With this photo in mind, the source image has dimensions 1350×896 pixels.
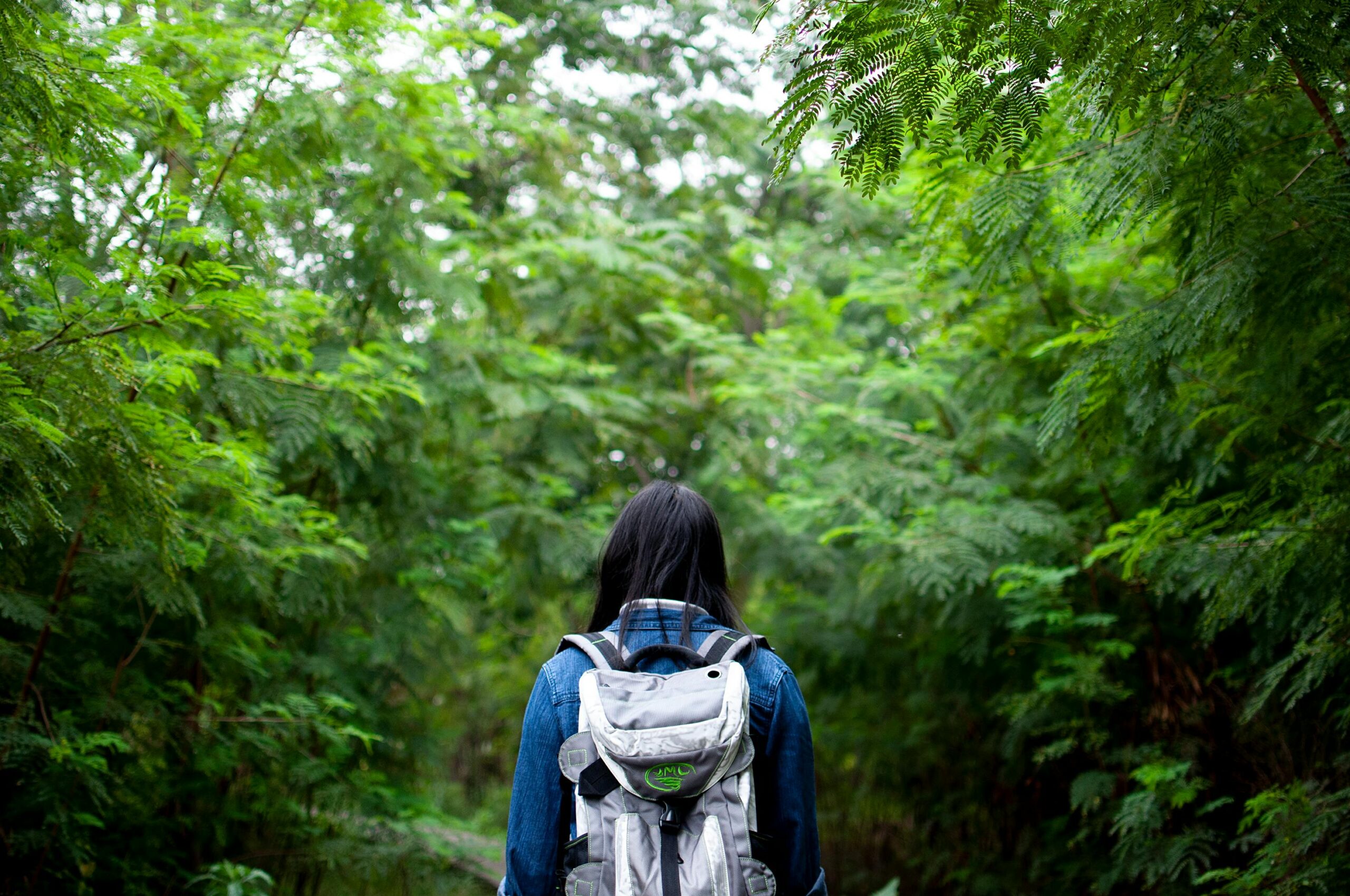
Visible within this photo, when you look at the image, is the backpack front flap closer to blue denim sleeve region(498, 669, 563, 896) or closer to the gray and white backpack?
the gray and white backpack

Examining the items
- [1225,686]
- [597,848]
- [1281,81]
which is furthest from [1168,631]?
[597,848]

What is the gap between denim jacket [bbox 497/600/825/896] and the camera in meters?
1.84

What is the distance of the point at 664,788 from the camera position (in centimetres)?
171

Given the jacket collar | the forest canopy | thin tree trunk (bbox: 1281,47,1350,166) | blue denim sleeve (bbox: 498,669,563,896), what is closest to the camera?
blue denim sleeve (bbox: 498,669,563,896)

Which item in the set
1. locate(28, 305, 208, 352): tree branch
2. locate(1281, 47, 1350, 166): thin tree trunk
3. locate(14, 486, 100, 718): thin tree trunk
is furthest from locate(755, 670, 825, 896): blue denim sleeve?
locate(14, 486, 100, 718): thin tree trunk

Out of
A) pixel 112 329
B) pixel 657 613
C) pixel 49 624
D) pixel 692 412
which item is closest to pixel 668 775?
pixel 657 613

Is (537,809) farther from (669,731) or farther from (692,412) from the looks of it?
(692,412)

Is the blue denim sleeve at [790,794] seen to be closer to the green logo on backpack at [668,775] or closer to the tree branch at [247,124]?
the green logo on backpack at [668,775]

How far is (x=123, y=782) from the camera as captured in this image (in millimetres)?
3842

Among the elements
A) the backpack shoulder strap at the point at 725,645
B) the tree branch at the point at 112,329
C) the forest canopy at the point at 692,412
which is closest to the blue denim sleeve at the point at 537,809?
the backpack shoulder strap at the point at 725,645

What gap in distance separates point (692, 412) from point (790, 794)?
20.7 feet

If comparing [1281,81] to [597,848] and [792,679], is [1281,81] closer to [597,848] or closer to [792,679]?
[792,679]

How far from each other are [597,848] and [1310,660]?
2.58m

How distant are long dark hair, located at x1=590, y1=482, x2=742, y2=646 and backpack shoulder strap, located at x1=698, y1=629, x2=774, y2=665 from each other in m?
0.07
